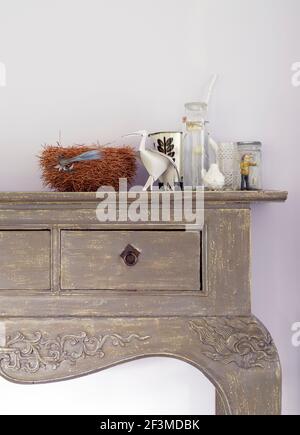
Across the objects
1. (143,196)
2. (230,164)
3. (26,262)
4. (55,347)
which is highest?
(230,164)

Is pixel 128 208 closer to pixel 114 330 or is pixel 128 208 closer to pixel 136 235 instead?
pixel 136 235

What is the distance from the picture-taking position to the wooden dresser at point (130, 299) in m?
0.95

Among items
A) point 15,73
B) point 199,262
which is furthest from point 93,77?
point 199,262

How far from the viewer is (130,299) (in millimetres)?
955

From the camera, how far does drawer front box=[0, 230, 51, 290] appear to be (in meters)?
0.96


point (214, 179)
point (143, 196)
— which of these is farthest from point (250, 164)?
point (143, 196)

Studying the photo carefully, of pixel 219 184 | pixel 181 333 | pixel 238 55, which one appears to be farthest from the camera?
pixel 238 55

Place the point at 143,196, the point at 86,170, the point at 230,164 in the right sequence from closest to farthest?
the point at 143,196 < the point at 86,170 < the point at 230,164

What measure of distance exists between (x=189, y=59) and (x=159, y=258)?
604mm

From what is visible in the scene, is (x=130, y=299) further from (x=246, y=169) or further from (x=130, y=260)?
(x=246, y=169)

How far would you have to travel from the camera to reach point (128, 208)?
95cm

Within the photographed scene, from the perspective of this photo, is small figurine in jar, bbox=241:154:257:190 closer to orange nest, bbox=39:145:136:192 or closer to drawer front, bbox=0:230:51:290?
orange nest, bbox=39:145:136:192

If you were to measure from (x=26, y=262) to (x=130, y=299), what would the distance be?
24 cm

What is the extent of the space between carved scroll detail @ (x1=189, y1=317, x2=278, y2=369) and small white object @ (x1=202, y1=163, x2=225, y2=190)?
30cm
